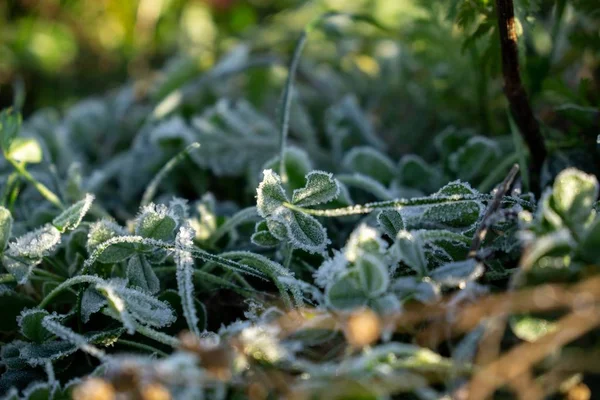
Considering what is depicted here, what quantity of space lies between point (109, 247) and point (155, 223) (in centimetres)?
5

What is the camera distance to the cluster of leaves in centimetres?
40

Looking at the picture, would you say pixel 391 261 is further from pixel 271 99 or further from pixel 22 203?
pixel 271 99

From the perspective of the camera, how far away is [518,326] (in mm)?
405

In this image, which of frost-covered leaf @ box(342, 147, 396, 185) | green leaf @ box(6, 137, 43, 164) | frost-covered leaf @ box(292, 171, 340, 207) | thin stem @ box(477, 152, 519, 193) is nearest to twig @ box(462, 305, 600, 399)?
frost-covered leaf @ box(292, 171, 340, 207)

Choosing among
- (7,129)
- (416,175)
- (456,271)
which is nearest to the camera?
(456,271)

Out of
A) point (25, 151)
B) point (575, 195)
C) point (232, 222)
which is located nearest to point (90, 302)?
point (232, 222)

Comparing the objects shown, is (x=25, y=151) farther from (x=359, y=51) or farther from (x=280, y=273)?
(x=359, y=51)

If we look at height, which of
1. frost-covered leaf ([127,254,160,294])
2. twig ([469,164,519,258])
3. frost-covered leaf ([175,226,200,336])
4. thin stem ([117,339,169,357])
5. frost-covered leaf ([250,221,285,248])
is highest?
twig ([469,164,519,258])

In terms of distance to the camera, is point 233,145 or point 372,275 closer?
point 372,275

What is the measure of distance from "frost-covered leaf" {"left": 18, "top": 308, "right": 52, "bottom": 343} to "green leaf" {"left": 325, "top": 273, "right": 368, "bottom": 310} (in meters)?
0.25

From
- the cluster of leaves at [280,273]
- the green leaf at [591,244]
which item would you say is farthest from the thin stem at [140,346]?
the green leaf at [591,244]

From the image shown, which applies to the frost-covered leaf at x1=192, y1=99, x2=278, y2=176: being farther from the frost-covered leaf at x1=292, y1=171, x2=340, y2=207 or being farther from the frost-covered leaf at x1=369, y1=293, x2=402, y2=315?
the frost-covered leaf at x1=369, y1=293, x2=402, y2=315

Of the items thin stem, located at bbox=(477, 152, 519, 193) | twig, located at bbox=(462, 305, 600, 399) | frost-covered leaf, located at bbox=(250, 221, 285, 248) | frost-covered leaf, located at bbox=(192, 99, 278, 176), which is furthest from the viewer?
frost-covered leaf, located at bbox=(192, 99, 278, 176)

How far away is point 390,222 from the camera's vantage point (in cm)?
55
